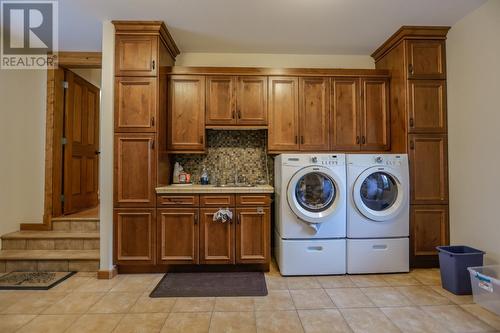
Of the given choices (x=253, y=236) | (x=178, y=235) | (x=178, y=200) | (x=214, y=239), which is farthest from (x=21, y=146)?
(x=253, y=236)

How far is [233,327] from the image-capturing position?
1815 mm

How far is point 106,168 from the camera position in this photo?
2.66 metres

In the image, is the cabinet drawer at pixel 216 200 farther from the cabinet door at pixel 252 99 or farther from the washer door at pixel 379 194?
the washer door at pixel 379 194

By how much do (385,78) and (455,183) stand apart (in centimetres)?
140

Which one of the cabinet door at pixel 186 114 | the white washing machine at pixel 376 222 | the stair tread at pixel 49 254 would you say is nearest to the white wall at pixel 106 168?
the stair tread at pixel 49 254

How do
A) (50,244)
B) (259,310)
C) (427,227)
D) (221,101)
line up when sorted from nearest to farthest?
1. (259,310)
2. (427,227)
3. (50,244)
4. (221,101)

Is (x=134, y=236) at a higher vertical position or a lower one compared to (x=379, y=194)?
lower

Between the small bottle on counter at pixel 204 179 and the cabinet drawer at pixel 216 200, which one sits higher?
the small bottle on counter at pixel 204 179

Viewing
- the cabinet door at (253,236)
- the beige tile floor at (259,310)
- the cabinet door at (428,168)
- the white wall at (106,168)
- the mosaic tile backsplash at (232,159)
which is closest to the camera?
the beige tile floor at (259,310)

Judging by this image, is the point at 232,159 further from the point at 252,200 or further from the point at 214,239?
the point at 214,239

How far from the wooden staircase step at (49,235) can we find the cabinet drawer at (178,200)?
100 centimetres

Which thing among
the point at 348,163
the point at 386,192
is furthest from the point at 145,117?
the point at 386,192

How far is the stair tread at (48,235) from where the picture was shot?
3.00 meters

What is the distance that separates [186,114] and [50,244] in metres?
2.13
